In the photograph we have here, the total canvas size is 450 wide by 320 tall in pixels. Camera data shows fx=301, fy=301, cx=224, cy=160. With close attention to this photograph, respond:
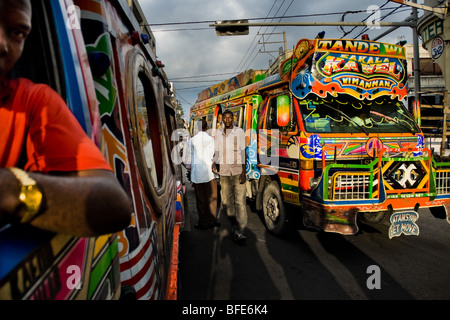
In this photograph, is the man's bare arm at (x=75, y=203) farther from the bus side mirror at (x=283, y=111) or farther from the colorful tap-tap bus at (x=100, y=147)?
the bus side mirror at (x=283, y=111)

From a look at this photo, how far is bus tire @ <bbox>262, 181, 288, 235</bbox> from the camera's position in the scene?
4711 mm

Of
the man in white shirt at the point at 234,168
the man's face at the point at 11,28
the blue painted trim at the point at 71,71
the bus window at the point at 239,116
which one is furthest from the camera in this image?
the bus window at the point at 239,116

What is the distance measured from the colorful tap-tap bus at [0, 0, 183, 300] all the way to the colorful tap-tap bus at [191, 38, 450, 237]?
97.4 inches

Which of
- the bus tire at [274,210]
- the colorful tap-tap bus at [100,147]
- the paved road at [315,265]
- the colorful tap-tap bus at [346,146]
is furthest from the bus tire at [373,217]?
the colorful tap-tap bus at [100,147]

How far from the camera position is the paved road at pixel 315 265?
3.11m

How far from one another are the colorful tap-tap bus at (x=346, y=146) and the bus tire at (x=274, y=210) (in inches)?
0.6

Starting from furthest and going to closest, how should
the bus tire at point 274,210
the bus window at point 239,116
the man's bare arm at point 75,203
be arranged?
1. the bus window at point 239,116
2. the bus tire at point 274,210
3. the man's bare arm at point 75,203

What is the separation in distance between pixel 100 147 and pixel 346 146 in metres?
3.84

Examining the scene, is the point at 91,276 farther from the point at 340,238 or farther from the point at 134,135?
the point at 340,238

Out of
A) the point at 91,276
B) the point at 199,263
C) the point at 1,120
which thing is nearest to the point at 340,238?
the point at 199,263

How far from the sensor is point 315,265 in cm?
375

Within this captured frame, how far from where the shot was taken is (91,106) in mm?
1084

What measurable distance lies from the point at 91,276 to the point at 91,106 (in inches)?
22.7

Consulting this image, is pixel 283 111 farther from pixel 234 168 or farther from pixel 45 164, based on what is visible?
pixel 45 164
